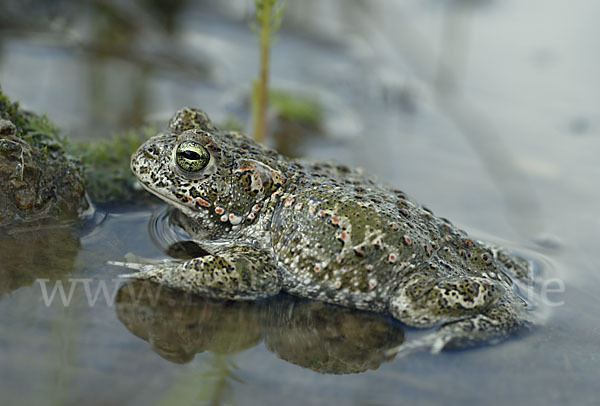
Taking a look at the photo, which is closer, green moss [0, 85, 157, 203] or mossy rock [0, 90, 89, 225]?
mossy rock [0, 90, 89, 225]

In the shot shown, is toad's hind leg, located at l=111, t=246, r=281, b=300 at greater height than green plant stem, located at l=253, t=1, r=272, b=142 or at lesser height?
lesser

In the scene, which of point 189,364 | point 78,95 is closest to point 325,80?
point 78,95

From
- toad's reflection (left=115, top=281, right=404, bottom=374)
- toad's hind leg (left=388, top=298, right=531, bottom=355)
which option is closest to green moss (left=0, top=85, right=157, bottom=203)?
toad's reflection (left=115, top=281, right=404, bottom=374)

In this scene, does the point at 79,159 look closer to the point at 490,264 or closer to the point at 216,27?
the point at 490,264

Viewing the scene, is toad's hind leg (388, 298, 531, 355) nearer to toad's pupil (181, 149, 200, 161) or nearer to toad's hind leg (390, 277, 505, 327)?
toad's hind leg (390, 277, 505, 327)

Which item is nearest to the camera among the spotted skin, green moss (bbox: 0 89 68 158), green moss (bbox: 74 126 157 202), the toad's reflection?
the toad's reflection

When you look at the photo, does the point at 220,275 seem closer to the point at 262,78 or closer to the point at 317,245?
the point at 317,245

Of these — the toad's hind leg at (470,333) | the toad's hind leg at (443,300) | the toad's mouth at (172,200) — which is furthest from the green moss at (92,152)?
the toad's hind leg at (470,333)
